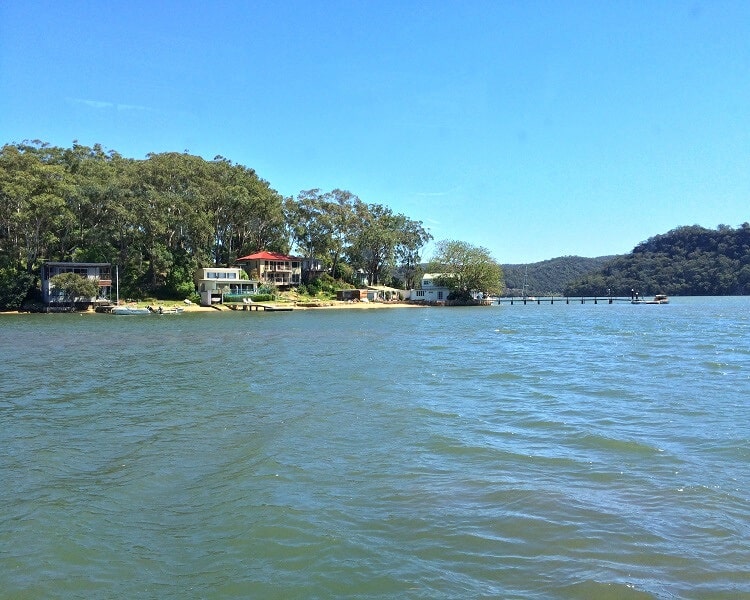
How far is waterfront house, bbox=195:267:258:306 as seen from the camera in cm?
7794

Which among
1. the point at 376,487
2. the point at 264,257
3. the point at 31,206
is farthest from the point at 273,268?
the point at 376,487

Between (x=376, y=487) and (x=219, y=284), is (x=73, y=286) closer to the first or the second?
(x=219, y=284)

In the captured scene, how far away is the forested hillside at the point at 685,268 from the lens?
163 metres

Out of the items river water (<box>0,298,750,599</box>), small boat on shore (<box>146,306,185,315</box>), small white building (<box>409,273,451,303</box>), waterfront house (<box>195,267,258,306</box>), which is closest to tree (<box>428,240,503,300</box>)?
small white building (<box>409,273,451,303</box>)

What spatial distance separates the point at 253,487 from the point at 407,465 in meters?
2.53

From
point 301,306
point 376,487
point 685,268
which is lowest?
point 376,487

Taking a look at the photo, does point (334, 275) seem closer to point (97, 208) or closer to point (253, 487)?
point (97, 208)

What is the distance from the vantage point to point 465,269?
93.9m

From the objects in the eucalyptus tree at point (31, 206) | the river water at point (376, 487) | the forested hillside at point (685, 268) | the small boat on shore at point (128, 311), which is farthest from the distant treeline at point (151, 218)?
the forested hillside at point (685, 268)

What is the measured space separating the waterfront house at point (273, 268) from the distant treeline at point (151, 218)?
4670mm

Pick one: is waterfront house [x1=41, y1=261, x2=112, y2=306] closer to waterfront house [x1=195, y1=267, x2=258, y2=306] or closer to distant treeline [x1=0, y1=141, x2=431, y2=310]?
distant treeline [x1=0, y1=141, x2=431, y2=310]

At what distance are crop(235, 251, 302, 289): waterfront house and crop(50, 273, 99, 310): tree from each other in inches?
903

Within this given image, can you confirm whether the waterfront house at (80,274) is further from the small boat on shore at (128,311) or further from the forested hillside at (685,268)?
the forested hillside at (685,268)

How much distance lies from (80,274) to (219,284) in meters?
17.2
